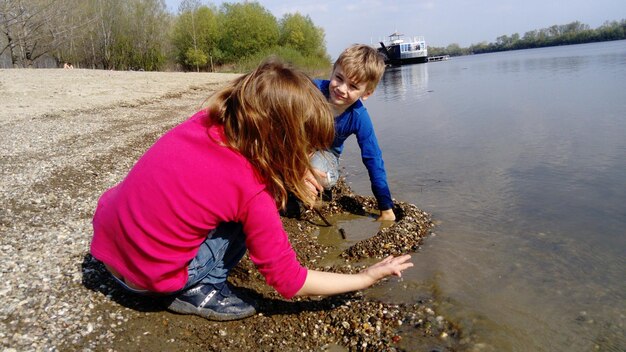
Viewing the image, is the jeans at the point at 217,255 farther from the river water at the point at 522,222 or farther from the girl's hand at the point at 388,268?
the river water at the point at 522,222

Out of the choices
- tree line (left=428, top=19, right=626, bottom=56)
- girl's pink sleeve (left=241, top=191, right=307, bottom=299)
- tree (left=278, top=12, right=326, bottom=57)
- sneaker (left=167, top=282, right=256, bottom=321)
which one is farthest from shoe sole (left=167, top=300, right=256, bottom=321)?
tree line (left=428, top=19, right=626, bottom=56)

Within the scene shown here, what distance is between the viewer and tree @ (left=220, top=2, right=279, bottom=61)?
2072 inches

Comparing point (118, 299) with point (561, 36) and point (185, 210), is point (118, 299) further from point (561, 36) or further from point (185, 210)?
point (561, 36)

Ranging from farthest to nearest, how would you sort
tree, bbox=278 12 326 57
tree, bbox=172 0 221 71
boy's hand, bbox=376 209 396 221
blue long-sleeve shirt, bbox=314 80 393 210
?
tree, bbox=278 12 326 57 → tree, bbox=172 0 221 71 → boy's hand, bbox=376 209 396 221 → blue long-sleeve shirt, bbox=314 80 393 210

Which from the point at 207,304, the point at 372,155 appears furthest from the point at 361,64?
the point at 207,304

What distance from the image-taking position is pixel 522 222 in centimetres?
477

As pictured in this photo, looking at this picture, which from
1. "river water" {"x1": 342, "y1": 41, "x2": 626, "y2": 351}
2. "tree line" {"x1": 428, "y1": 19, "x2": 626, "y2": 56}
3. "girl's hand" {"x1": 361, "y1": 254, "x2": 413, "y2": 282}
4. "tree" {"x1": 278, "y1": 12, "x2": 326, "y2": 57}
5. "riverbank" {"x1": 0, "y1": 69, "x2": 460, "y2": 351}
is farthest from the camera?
"tree line" {"x1": 428, "y1": 19, "x2": 626, "y2": 56}

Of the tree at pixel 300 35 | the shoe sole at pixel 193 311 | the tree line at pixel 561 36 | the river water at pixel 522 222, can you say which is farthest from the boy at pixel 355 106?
the tree line at pixel 561 36

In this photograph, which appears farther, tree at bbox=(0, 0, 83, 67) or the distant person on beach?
tree at bbox=(0, 0, 83, 67)

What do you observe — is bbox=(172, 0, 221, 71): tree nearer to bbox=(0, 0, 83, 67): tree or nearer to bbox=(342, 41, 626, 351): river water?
bbox=(0, 0, 83, 67): tree

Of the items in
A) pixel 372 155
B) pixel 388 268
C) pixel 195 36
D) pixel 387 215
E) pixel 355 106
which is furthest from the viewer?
pixel 195 36

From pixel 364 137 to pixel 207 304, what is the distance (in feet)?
8.56

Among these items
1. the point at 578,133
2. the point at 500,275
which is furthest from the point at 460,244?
the point at 578,133

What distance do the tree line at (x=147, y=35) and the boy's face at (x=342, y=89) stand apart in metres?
31.2
